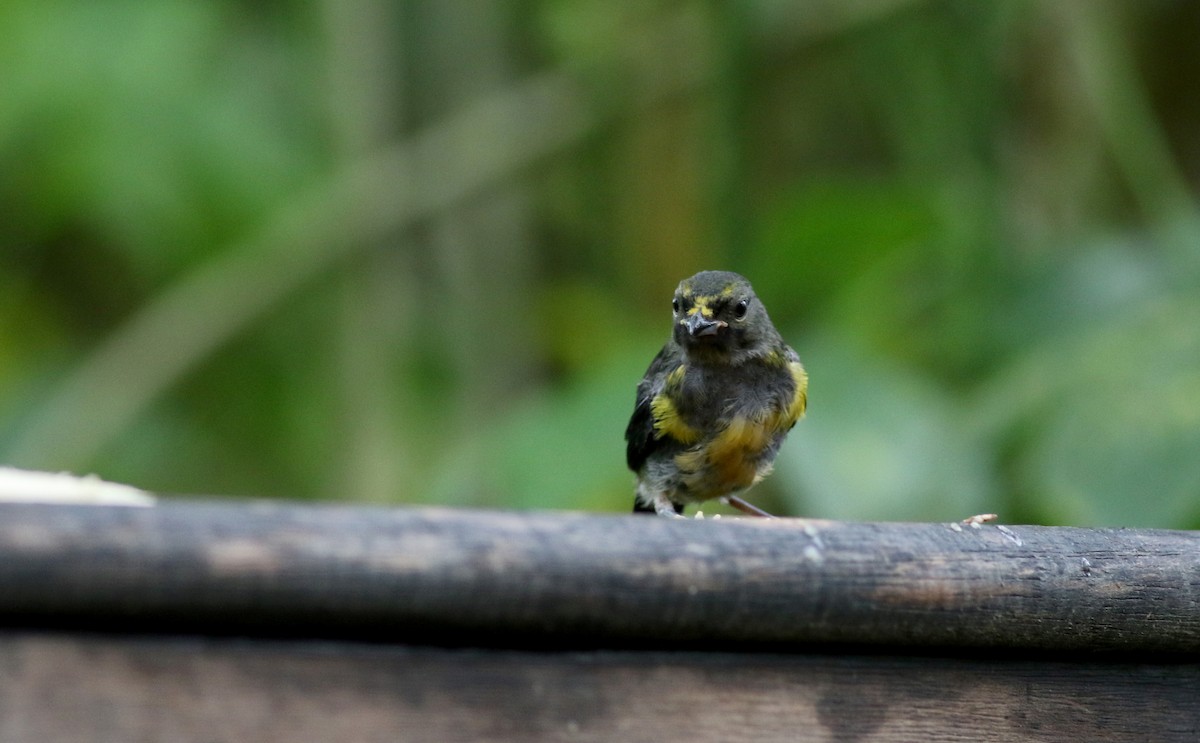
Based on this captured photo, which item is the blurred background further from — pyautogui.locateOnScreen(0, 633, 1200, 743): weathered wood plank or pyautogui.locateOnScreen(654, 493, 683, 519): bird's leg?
pyautogui.locateOnScreen(0, 633, 1200, 743): weathered wood plank

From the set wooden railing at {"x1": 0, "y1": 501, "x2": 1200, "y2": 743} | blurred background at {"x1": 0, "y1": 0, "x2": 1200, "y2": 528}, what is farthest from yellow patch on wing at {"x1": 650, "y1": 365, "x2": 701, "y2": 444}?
wooden railing at {"x1": 0, "y1": 501, "x2": 1200, "y2": 743}

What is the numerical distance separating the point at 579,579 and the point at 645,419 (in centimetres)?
225

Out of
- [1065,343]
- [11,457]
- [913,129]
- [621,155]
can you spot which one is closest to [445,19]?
[621,155]

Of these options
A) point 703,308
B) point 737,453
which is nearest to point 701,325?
point 703,308

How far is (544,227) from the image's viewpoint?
5.51m

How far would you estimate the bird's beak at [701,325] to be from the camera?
329 cm

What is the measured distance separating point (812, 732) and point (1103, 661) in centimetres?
36

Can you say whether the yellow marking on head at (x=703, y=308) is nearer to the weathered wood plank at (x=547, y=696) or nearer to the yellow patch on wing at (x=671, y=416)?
the yellow patch on wing at (x=671, y=416)

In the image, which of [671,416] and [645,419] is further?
[645,419]

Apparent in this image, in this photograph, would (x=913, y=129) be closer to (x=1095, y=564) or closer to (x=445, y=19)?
(x=445, y=19)

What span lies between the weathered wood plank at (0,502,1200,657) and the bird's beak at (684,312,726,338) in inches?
67.4

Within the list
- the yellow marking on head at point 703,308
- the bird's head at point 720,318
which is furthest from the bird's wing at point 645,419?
the yellow marking on head at point 703,308

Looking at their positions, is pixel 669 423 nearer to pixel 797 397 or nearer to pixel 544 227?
pixel 797 397

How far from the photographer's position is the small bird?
338cm
